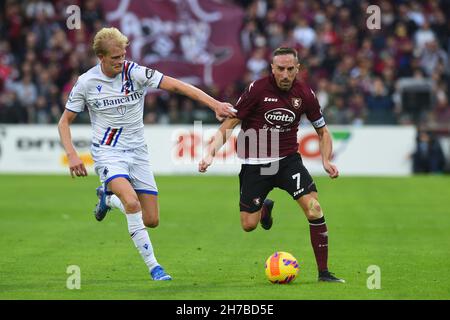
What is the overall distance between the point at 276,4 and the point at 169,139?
6635 mm

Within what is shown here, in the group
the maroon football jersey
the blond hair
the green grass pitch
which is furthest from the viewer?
the maroon football jersey

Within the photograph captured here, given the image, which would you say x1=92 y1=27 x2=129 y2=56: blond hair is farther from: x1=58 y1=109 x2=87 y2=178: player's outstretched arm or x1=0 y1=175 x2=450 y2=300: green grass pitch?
x1=0 y1=175 x2=450 y2=300: green grass pitch

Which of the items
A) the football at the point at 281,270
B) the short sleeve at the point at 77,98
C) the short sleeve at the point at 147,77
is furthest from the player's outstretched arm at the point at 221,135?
the short sleeve at the point at 77,98

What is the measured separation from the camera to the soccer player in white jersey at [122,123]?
9984mm

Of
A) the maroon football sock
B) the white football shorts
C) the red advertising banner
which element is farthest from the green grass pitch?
the red advertising banner

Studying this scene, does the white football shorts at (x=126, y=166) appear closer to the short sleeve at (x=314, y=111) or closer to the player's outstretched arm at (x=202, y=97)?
the player's outstretched arm at (x=202, y=97)

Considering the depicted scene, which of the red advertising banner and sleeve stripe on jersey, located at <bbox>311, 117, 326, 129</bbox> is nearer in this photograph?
sleeve stripe on jersey, located at <bbox>311, 117, 326, 129</bbox>

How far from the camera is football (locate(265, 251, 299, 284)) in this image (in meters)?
9.91

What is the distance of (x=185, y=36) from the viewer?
2900 centimetres

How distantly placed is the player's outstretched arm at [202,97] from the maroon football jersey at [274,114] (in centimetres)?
43

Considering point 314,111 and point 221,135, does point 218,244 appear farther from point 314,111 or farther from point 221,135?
point 314,111

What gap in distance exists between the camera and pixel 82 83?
1033 cm

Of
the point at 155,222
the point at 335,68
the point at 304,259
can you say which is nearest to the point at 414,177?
the point at 335,68
